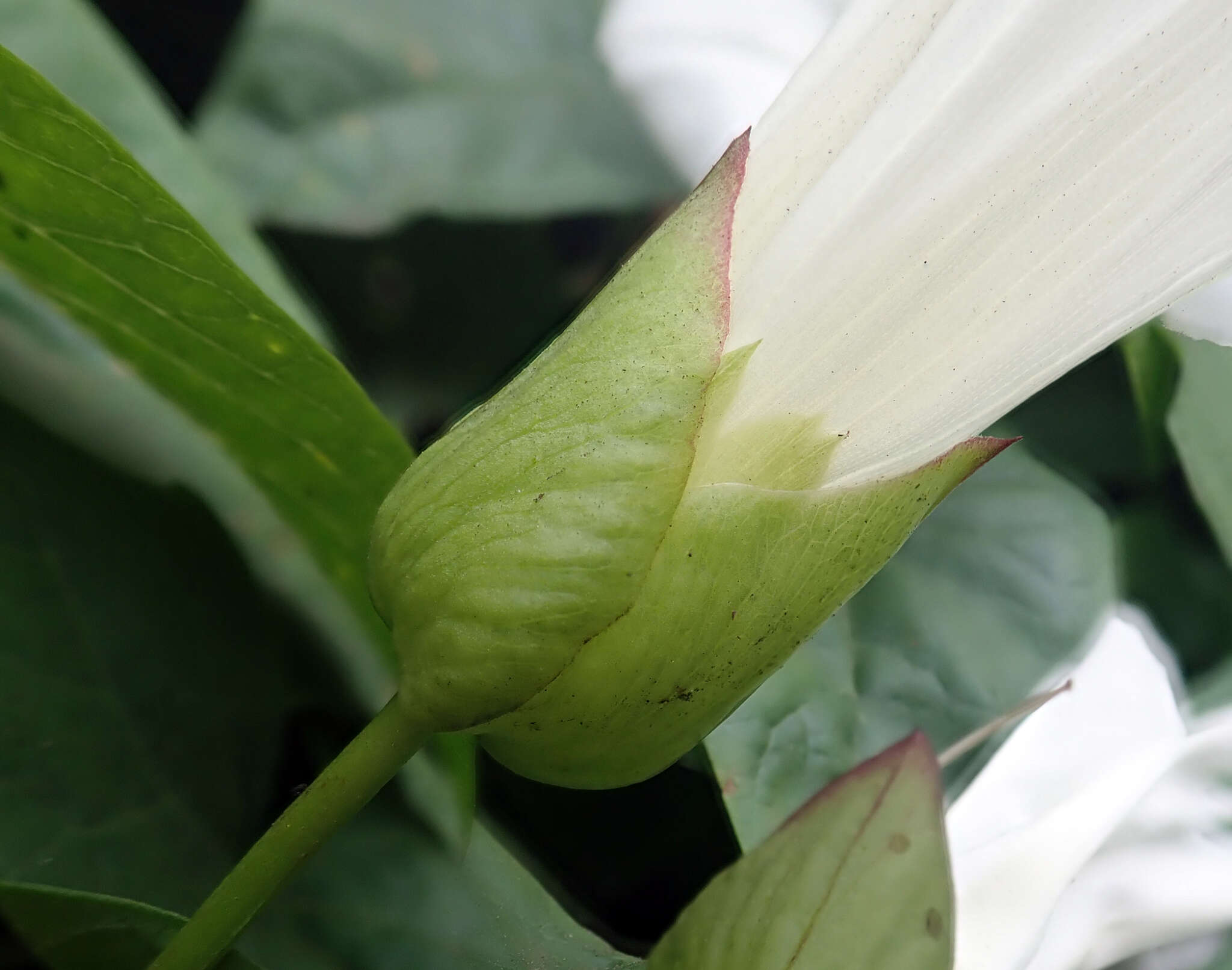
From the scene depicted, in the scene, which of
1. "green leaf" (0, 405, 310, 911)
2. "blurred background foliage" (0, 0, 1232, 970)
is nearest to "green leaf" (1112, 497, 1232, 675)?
"blurred background foliage" (0, 0, 1232, 970)

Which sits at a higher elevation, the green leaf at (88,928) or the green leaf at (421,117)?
the green leaf at (421,117)

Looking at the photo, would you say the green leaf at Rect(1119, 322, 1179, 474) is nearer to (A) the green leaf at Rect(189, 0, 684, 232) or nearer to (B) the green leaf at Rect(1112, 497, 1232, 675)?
(B) the green leaf at Rect(1112, 497, 1232, 675)

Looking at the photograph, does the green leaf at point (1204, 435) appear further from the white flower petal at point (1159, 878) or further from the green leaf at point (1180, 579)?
the white flower petal at point (1159, 878)

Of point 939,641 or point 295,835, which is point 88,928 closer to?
point 295,835

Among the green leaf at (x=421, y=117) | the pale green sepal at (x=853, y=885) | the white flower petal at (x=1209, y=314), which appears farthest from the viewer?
the green leaf at (x=421, y=117)

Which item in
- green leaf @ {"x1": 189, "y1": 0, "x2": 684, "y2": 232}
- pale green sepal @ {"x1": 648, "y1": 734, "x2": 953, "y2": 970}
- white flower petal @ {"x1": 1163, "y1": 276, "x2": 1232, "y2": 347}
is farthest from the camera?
green leaf @ {"x1": 189, "y1": 0, "x2": 684, "y2": 232}

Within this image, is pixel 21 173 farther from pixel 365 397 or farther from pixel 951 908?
pixel 951 908

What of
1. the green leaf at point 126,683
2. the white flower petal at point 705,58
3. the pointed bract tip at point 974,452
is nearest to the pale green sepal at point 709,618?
the pointed bract tip at point 974,452

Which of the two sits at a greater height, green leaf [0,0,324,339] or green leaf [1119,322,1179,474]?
green leaf [1119,322,1179,474]
